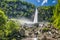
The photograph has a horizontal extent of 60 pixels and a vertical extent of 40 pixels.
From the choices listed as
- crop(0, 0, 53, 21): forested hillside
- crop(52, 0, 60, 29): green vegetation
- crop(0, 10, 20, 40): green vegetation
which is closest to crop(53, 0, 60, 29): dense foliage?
crop(52, 0, 60, 29): green vegetation

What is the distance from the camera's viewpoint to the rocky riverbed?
526cm

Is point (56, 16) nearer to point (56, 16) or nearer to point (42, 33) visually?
point (56, 16)

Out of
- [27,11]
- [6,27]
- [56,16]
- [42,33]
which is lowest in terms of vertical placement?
[42,33]

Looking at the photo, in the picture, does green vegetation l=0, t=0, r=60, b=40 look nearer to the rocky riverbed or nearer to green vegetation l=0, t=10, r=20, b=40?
the rocky riverbed

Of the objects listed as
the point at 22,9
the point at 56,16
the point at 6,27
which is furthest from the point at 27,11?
the point at 6,27

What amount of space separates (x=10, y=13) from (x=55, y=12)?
47.0 inches

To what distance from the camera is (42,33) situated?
17.7 ft

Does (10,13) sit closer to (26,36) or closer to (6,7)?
(6,7)

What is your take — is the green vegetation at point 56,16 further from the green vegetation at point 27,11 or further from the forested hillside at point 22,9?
the forested hillside at point 22,9

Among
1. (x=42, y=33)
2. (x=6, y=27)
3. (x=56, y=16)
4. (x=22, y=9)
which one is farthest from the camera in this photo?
(x=22, y=9)

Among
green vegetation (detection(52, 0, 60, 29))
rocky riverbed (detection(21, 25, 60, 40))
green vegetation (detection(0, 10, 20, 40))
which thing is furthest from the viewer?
green vegetation (detection(52, 0, 60, 29))

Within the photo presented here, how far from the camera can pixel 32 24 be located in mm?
5836

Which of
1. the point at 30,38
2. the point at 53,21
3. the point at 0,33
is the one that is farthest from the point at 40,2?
the point at 0,33

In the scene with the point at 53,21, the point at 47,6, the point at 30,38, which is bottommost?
the point at 30,38
